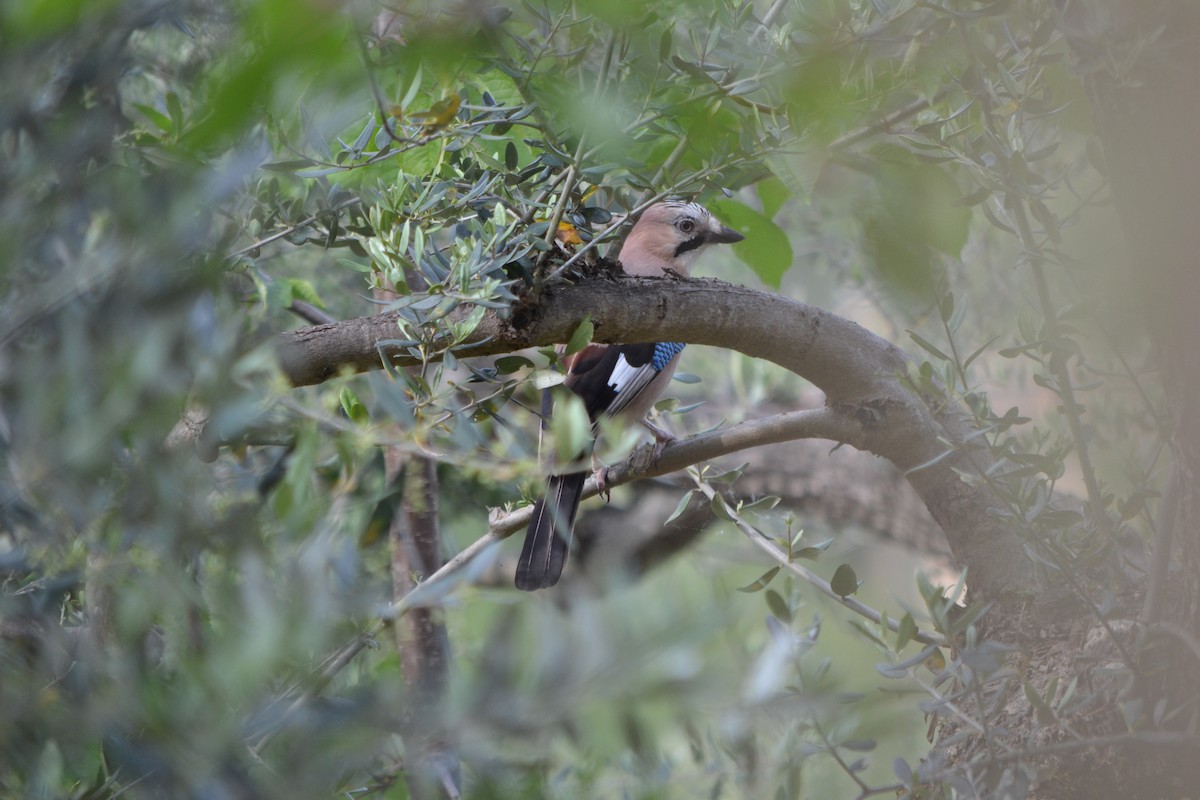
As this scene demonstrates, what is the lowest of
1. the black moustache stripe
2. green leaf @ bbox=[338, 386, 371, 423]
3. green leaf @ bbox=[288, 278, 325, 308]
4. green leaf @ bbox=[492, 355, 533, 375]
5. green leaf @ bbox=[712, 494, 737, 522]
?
the black moustache stripe

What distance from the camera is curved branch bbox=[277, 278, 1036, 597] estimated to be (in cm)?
184

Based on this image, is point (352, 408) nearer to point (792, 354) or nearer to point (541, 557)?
point (792, 354)

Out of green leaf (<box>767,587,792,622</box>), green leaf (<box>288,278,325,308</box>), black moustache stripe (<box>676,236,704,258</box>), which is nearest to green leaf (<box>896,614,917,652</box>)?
green leaf (<box>767,587,792,622</box>)

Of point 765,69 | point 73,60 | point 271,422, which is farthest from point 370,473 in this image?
point 73,60

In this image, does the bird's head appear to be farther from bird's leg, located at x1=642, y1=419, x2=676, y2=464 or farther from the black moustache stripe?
bird's leg, located at x1=642, y1=419, x2=676, y2=464

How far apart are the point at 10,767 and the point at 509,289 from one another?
1.21m

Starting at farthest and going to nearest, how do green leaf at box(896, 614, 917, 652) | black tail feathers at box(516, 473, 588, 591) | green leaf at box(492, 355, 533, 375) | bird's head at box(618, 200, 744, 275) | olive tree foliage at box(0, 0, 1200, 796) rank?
1. bird's head at box(618, 200, 744, 275)
2. black tail feathers at box(516, 473, 588, 591)
3. green leaf at box(492, 355, 533, 375)
4. green leaf at box(896, 614, 917, 652)
5. olive tree foliage at box(0, 0, 1200, 796)

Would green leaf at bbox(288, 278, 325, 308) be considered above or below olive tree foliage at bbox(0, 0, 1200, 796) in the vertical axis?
below

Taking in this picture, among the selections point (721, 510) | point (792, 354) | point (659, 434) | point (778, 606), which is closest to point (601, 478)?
point (659, 434)

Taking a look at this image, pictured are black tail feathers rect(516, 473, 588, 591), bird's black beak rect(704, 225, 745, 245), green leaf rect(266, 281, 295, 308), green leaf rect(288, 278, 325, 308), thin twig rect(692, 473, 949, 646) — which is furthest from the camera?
bird's black beak rect(704, 225, 745, 245)

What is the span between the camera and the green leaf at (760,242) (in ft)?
7.18

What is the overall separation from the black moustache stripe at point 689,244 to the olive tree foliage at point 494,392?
56.0 inches

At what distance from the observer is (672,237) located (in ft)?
13.9

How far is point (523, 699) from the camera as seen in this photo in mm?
670
